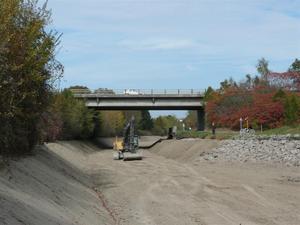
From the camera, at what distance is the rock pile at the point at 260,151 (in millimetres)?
42450

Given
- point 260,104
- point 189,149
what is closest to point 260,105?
point 260,104

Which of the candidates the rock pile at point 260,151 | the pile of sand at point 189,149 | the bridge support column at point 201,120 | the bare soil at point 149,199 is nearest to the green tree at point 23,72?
the bare soil at point 149,199

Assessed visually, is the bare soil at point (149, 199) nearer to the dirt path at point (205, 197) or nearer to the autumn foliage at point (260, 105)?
Result: the dirt path at point (205, 197)

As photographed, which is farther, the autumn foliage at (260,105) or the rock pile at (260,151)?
the autumn foliage at (260,105)

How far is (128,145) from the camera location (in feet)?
174

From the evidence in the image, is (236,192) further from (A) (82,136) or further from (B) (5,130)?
(A) (82,136)

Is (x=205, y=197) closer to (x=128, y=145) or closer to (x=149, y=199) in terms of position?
(x=149, y=199)

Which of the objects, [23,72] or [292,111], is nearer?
[23,72]

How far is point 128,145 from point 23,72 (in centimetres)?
3234

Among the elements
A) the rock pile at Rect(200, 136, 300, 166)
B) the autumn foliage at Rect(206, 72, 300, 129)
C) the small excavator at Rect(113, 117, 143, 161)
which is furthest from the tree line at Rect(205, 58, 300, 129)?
the small excavator at Rect(113, 117, 143, 161)

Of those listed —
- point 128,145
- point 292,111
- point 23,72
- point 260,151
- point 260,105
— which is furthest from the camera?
point 260,105

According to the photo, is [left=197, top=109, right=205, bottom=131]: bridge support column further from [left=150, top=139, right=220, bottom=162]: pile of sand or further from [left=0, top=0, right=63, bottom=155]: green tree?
[left=0, top=0, right=63, bottom=155]: green tree

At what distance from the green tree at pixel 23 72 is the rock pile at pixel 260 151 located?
66.2 ft

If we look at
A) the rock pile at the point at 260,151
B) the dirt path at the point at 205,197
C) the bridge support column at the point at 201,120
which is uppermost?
the bridge support column at the point at 201,120
